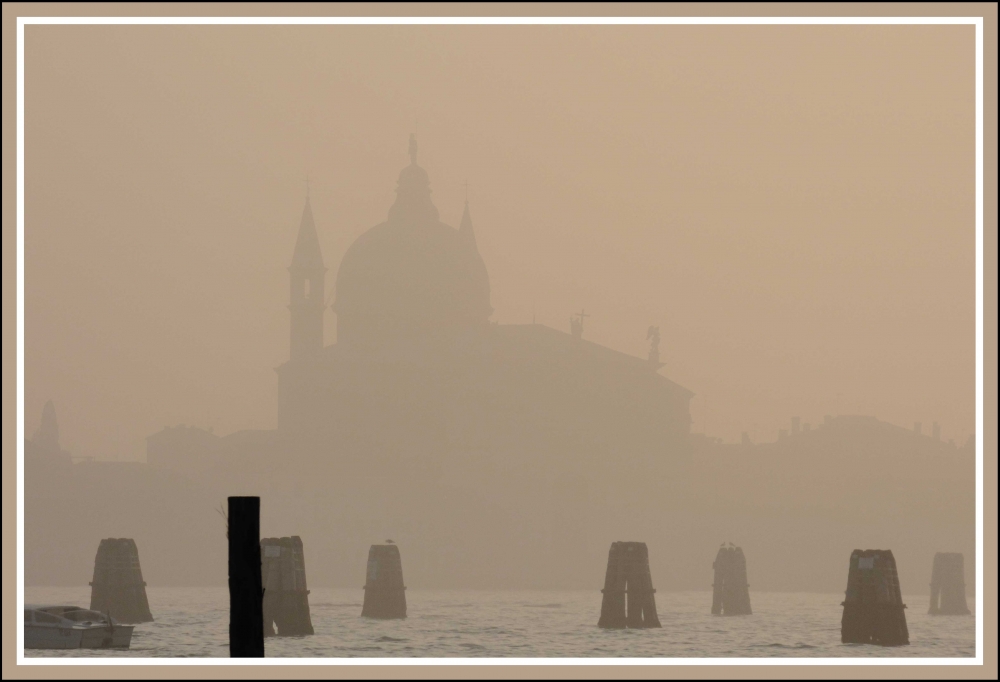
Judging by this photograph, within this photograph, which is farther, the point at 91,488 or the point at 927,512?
the point at 91,488

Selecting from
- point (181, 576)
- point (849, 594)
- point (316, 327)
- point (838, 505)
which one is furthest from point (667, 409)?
point (849, 594)

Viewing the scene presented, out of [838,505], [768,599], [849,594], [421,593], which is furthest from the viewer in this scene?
[838,505]

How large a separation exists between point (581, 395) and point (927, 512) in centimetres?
1817

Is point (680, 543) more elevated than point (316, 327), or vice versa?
point (316, 327)

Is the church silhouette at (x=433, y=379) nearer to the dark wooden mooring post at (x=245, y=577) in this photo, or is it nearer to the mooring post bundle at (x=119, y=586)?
the mooring post bundle at (x=119, y=586)

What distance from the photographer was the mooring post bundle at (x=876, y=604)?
31250 millimetres

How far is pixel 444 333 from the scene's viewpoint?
287 feet

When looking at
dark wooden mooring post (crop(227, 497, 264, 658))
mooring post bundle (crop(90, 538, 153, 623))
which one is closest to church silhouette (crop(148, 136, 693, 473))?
mooring post bundle (crop(90, 538, 153, 623))

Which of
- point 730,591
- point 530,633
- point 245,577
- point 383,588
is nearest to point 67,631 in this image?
point 245,577

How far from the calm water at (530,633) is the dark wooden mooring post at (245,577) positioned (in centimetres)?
1369

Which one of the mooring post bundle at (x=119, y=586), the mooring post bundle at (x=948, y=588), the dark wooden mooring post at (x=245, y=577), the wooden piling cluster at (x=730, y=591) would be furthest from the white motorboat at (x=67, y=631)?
the mooring post bundle at (x=948, y=588)

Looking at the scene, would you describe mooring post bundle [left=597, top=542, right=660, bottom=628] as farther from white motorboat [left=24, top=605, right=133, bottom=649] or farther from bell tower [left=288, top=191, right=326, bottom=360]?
bell tower [left=288, top=191, right=326, bottom=360]

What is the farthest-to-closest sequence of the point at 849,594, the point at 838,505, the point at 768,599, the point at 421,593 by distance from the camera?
the point at 838,505
the point at 421,593
the point at 768,599
the point at 849,594

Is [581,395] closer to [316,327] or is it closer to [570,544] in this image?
[570,544]
